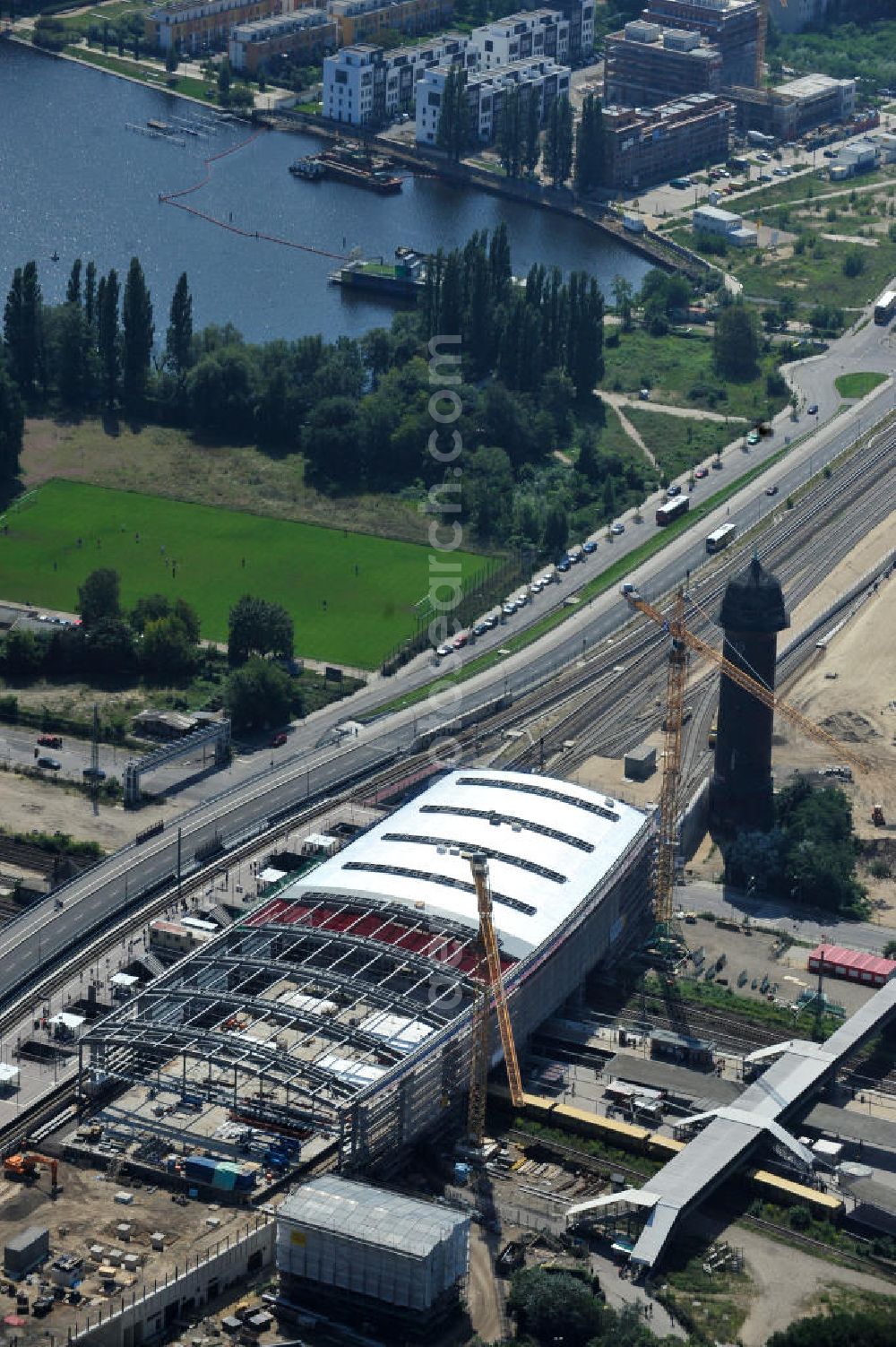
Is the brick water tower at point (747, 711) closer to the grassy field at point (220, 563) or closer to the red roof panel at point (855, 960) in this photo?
the red roof panel at point (855, 960)

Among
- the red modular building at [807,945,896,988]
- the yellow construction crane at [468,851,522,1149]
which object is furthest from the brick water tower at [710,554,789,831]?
the yellow construction crane at [468,851,522,1149]

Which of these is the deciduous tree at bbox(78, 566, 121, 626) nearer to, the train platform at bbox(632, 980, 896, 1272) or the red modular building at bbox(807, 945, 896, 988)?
the red modular building at bbox(807, 945, 896, 988)

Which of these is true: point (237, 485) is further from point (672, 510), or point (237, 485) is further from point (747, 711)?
point (747, 711)

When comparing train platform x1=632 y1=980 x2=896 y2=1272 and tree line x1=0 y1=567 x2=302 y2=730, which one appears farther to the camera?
tree line x1=0 y1=567 x2=302 y2=730

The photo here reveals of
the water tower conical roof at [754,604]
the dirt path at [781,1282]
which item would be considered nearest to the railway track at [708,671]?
the water tower conical roof at [754,604]

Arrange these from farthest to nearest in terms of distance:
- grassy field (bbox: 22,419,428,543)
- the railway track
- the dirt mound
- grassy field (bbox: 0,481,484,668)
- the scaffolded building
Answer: grassy field (bbox: 22,419,428,543) → grassy field (bbox: 0,481,484,668) → the dirt mound → the railway track → the scaffolded building
